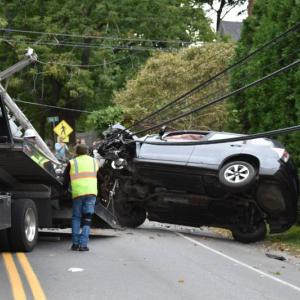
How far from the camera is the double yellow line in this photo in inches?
311

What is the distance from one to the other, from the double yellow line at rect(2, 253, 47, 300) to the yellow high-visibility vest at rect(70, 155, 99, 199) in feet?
4.56

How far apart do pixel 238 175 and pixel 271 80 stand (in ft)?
14.8

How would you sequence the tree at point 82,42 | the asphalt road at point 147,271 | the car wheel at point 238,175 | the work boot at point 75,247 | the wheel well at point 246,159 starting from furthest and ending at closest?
the tree at point 82,42, the wheel well at point 246,159, the car wheel at point 238,175, the work boot at point 75,247, the asphalt road at point 147,271

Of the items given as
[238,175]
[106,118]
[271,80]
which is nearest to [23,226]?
[238,175]

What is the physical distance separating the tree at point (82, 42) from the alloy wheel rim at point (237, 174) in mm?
25416

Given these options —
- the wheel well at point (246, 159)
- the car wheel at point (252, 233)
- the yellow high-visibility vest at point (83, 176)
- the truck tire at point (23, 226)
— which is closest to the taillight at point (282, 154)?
A: the wheel well at point (246, 159)

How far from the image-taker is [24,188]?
12.3 meters

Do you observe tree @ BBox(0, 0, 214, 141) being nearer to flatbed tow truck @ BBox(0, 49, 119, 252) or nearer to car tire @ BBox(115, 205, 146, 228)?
car tire @ BBox(115, 205, 146, 228)

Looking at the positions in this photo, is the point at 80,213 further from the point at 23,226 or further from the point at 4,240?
the point at 4,240

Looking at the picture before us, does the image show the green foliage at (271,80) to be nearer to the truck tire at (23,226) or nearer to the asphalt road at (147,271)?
the asphalt road at (147,271)

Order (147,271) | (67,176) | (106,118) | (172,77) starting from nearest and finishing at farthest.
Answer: (147,271)
(67,176)
(106,118)
(172,77)

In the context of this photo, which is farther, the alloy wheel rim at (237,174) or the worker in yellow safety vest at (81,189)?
the alloy wheel rim at (237,174)

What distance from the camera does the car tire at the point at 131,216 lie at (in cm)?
1527

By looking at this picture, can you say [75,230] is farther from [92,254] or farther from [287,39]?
[287,39]
